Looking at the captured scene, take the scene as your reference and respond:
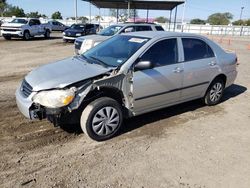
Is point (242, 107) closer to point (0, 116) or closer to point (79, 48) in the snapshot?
point (0, 116)

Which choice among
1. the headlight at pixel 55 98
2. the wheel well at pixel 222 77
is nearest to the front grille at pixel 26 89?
the headlight at pixel 55 98

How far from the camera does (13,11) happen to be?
70500 millimetres

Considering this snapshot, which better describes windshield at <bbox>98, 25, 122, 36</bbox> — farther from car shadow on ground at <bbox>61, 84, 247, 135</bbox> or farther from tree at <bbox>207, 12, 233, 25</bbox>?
tree at <bbox>207, 12, 233, 25</bbox>

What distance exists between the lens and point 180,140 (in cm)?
440

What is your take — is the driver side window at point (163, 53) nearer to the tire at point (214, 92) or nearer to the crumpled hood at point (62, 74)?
the crumpled hood at point (62, 74)

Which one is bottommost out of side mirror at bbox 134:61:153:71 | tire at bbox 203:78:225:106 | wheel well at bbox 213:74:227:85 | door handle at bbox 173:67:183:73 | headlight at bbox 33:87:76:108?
tire at bbox 203:78:225:106

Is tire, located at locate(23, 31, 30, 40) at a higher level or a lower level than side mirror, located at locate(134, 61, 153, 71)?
lower

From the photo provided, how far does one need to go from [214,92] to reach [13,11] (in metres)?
74.9

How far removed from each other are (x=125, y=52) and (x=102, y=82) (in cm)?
89

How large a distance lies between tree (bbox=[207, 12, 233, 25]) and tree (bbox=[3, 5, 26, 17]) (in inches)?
2563

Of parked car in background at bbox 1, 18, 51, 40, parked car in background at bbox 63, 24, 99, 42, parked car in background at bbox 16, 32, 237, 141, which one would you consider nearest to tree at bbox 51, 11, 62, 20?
parked car in background at bbox 1, 18, 51, 40

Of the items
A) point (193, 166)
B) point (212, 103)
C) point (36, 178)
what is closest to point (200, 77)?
point (212, 103)

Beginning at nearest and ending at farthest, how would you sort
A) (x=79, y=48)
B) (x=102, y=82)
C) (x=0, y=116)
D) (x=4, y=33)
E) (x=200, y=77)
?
1. (x=102, y=82)
2. (x=0, y=116)
3. (x=200, y=77)
4. (x=79, y=48)
5. (x=4, y=33)

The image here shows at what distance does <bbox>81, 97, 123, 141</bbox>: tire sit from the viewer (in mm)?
4027
